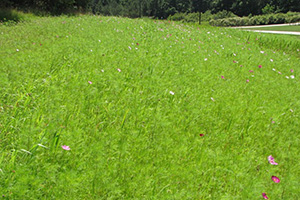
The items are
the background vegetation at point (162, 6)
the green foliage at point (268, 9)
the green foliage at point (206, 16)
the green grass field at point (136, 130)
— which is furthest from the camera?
the green foliage at point (206, 16)

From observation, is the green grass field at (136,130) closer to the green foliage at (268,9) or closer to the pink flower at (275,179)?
the pink flower at (275,179)

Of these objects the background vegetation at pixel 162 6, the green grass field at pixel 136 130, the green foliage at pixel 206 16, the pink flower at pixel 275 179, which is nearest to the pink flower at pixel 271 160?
the green grass field at pixel 136 130

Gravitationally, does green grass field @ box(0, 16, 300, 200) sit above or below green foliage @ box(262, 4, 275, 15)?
below

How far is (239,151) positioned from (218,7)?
3341 inches

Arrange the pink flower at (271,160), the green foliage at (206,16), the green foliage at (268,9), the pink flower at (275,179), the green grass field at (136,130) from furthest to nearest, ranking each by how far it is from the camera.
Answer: the green foliage at (206,16), the green foliage at (268,9), the pink flower at (271,160), the pink flower at (275,179), the green grass field at (136,130)

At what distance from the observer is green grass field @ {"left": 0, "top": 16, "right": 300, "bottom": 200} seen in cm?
205

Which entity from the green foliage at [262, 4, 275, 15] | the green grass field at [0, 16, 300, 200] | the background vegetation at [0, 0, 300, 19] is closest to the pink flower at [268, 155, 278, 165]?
the green grass field at [0, 16, 300, 200]

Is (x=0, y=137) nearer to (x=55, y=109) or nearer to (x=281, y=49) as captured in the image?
(x=55, y=109)

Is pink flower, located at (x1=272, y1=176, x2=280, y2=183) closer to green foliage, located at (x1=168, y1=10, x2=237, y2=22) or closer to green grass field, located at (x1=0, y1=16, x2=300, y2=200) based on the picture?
green grass field, located at (x1=0, y1=16, x2=300, y2=200)

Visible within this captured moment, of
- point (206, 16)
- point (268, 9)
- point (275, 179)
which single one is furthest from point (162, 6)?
point (275, 179)

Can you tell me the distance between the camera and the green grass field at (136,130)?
205 cm

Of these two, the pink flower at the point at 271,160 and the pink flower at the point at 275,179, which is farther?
the pink flower at the point at 271,160

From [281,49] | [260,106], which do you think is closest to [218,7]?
[281,49]

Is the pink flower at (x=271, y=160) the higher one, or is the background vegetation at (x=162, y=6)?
the background vegetation at (x=162, y=6)
